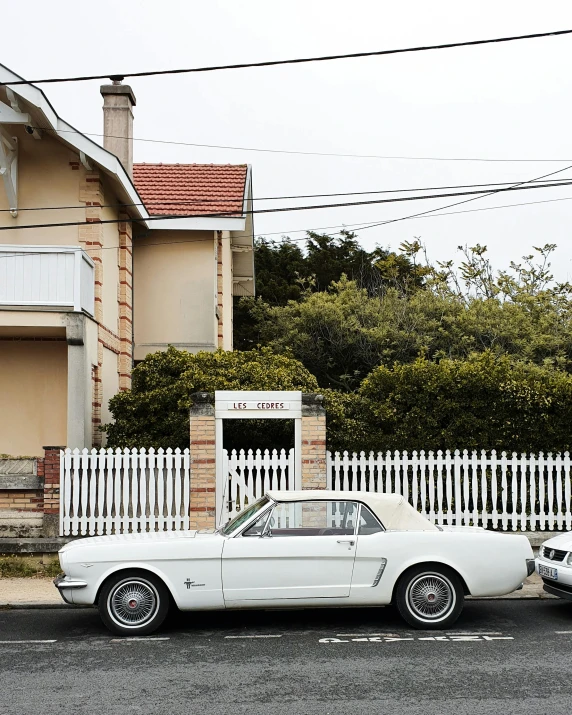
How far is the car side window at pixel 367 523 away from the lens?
26.9 feet

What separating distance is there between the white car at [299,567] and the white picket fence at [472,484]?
147 inches

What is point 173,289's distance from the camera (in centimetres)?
1894

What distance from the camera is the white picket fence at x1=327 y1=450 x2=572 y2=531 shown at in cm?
1203

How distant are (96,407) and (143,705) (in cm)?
1006

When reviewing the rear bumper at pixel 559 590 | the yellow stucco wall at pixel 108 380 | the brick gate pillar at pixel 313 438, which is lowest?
the rear bumper at pixel 559 590

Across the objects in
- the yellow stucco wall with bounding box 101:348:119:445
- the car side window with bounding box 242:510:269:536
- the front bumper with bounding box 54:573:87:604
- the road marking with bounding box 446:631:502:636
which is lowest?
the road marking with bounding box 446:631:502:636

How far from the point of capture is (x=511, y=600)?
9.77 m

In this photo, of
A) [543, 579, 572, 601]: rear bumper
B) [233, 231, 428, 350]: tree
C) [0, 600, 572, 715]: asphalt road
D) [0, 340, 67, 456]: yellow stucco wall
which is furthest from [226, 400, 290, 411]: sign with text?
[233, 231, 428, 350]: tree

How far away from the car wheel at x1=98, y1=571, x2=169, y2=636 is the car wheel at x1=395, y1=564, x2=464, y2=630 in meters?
2.24

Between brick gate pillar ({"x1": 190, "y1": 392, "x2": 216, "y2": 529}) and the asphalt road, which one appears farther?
brick gate pillar ({"x1": 190, "y1": 392, "x2": 216, "y2": 529})

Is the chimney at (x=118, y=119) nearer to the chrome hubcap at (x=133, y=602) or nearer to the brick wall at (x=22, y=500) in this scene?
the brick wall at (x=22, y=500)

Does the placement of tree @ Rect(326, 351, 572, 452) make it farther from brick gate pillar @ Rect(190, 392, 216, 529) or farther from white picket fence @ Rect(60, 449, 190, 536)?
white picket fence @ Rect(60, 449, 190, 536)

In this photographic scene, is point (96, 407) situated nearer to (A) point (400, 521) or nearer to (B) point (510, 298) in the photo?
(A) point (400, 521)

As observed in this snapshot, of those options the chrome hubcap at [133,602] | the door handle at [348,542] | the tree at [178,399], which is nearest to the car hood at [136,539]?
the chrome hubcap at [133,602]
